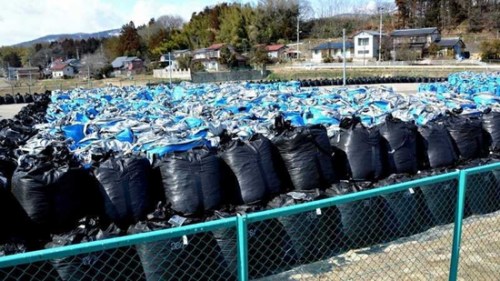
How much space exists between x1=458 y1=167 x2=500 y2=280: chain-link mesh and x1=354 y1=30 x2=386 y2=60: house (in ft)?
176

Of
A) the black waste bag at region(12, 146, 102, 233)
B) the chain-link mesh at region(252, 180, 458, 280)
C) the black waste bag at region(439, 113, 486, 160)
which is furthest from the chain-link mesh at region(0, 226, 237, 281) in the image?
the black waste bag at region(439, 113, 486, 160)

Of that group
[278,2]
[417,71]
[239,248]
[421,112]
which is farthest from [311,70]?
[239,248]

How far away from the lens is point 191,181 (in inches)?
169

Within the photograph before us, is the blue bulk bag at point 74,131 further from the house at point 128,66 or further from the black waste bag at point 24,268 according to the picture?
the house at point 128,66

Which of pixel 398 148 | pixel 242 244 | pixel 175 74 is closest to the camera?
pixel 242 244

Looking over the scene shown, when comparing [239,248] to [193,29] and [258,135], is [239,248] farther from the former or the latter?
[193,29]

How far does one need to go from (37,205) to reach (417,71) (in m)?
38.2

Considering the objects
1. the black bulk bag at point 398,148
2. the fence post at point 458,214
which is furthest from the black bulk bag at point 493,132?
the fence post at point 458,214

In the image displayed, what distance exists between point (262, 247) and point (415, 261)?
1.47 meters

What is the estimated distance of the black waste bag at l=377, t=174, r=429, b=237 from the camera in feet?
15.1

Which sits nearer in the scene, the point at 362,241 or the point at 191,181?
the point at 191,181

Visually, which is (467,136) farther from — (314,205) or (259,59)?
(259,59)

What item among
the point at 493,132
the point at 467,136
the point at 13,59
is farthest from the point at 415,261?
the point at 13,59

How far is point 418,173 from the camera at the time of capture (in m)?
5.38
